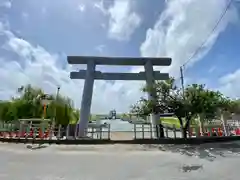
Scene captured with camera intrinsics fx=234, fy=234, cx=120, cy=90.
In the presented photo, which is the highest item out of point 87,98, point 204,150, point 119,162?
point 87,98

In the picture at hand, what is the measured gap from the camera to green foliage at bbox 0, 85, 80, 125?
26.9 metres

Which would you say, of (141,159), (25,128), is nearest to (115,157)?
(141,159)

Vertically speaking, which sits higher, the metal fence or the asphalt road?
the metal fence

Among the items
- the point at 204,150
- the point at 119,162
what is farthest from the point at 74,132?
the point at 204,150

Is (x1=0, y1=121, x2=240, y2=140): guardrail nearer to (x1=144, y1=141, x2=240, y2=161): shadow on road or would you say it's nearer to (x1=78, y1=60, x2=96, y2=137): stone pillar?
(x1=78, y1=60, x2=96, y2=137): stone pillar

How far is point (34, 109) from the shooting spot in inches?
1226

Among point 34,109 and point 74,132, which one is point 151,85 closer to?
point 74,132

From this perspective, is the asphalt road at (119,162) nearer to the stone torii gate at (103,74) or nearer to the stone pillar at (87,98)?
the stone pillar at (87,98)

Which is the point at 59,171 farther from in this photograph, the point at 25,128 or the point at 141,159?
the point at 25,128

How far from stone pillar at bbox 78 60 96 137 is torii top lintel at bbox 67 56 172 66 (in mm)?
414

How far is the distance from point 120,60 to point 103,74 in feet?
5.52

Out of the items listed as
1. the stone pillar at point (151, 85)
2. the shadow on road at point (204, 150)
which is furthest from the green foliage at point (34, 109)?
the shadow on road at point (204, 150)

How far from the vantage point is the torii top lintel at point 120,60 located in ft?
54.9

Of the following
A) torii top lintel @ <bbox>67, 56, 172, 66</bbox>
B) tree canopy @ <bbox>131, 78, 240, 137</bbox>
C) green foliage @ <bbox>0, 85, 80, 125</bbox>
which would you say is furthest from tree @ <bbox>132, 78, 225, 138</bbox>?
green foliage @ <bbox>0, 85, 80, 125</bbox>
